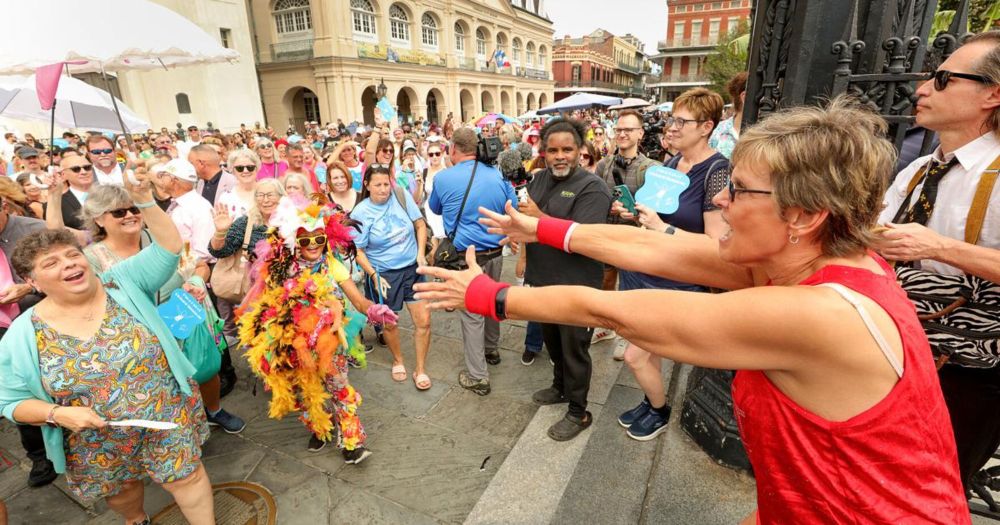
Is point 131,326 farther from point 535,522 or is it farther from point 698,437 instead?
point 698,437

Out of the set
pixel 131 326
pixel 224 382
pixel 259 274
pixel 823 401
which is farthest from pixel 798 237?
pixel 224 382

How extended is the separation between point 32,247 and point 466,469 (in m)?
2.69

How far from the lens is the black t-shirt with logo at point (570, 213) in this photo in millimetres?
3178

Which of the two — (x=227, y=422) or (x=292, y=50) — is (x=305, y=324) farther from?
(x=292, y=50)

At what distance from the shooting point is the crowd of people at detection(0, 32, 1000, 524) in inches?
43.6

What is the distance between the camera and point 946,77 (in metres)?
1.80

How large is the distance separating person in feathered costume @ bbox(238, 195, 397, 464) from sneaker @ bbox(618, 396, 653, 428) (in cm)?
184

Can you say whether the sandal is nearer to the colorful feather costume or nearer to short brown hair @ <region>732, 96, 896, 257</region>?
the colorful feather costume

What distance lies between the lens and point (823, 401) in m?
1.09

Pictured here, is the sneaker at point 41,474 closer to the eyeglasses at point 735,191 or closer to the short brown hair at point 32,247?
the short brown hair at point 32,247

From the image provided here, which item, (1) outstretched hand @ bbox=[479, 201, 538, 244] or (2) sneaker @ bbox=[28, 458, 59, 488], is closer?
(1) outstretched hand @ bbox=[479, 201, 538, 244]

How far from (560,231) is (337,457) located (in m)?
2.49

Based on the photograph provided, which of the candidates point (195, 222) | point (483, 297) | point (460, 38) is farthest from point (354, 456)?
point (460, 38)

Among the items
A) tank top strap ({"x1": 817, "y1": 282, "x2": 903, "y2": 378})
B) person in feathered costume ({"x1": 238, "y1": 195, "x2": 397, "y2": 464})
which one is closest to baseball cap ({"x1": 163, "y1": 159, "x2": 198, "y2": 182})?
person in feathered costume ({"x1": 238, "y1": 195, "x2": 397, "y2": 464})
